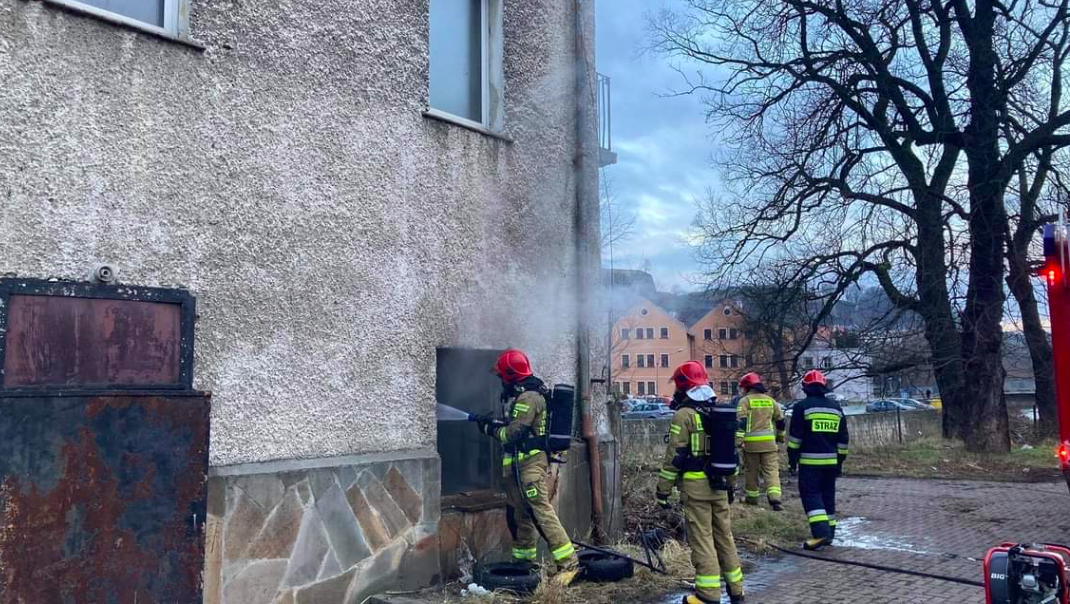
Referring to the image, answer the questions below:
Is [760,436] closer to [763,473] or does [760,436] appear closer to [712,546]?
[763,473]

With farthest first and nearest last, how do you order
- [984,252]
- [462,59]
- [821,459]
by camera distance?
[984,252] → [821,459] → [462,59]

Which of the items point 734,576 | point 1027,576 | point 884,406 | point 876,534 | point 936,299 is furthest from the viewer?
point 884,406

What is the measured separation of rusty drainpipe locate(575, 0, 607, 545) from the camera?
8031 millimetres

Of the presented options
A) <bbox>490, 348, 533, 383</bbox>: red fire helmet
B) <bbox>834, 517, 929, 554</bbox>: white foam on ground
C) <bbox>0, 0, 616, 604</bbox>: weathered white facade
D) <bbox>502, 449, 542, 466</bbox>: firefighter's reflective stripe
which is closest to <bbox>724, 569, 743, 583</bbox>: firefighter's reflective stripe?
<bbox>502, 449, 542, 466</bbox>: firefighter's reflective stripe

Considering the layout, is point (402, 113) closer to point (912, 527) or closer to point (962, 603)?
point (962, 603)

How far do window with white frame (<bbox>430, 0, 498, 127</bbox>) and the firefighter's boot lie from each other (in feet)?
17.3

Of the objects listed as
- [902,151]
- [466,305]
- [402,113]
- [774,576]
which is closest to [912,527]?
[774,576]

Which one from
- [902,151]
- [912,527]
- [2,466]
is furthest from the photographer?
[902,151]

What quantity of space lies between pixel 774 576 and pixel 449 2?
575 centimetres

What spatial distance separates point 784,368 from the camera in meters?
19.4

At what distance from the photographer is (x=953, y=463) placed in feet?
56.7

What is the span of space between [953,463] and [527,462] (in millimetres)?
13422

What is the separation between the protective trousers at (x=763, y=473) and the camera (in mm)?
10859

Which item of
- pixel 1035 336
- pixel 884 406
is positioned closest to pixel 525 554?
pixel 1035 336
